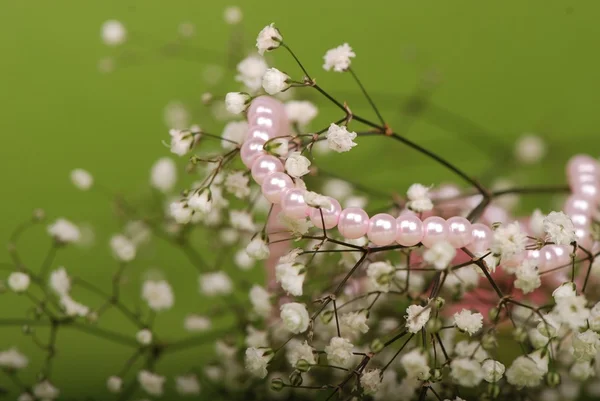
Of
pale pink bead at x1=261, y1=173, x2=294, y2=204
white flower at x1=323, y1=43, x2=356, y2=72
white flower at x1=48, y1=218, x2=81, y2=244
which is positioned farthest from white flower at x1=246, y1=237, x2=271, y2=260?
white flower at x1=48, y1=218, x2=81, y2=244

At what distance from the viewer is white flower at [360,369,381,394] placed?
1.58 ft

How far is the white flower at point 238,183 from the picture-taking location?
528 millimetres

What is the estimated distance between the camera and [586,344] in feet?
1.53

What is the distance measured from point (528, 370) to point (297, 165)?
0.21 metres

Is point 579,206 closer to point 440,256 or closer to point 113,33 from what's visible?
point 440,256

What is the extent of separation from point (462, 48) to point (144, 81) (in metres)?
0.43

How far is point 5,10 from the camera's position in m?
0.87

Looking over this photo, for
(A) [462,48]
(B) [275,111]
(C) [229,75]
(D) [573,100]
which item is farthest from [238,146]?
(D) [573,100]

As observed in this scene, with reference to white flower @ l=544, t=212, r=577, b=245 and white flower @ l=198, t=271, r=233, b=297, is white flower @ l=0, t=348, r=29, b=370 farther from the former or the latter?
white flower @ l=544, t=212, r=577, b=245

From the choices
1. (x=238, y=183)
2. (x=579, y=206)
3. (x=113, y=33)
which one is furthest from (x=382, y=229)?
(x=113, y=33)

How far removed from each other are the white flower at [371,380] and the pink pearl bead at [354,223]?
10 centimetres

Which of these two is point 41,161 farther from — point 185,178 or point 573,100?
point 573,100

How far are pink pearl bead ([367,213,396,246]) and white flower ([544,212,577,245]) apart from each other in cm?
10

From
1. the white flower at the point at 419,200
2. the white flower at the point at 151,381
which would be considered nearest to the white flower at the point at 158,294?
the white flower at the point at 151,381
